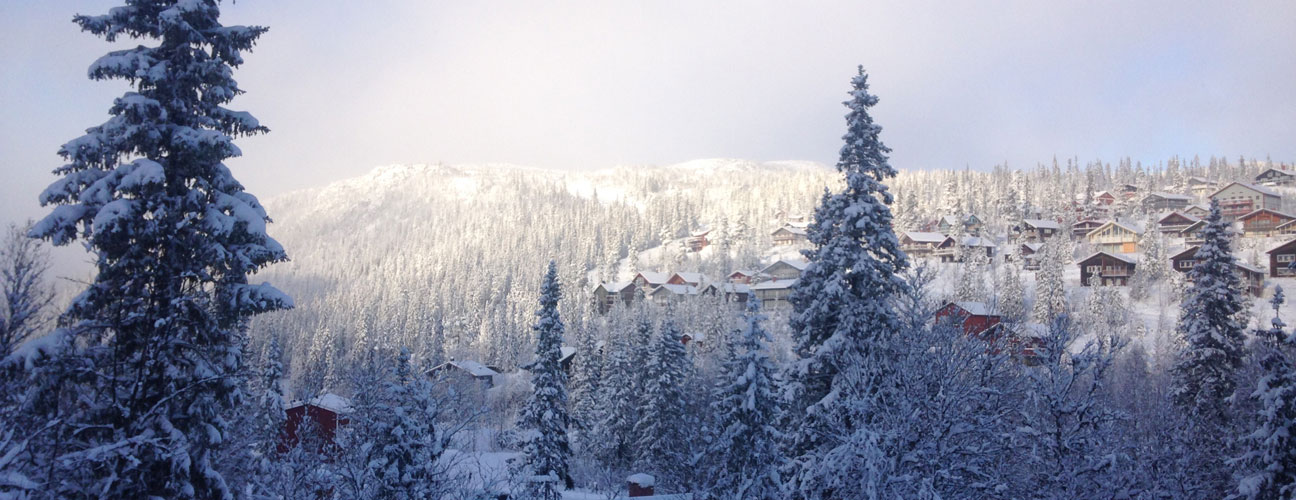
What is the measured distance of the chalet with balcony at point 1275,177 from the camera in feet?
397

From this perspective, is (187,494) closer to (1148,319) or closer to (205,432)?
(205,432)

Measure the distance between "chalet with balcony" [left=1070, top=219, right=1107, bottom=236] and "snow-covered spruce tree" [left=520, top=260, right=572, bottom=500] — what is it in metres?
94.3

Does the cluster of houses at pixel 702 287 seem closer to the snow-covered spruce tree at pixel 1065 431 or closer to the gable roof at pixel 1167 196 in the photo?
the gable roof at pixel 1167 196

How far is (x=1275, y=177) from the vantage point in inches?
4857

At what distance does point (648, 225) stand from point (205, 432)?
154366 millimetres

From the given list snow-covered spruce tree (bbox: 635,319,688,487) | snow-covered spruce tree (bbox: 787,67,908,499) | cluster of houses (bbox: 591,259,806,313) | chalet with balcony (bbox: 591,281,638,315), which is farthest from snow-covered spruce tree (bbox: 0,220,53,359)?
chalet with balcony (bbox: 591,281,638,315)

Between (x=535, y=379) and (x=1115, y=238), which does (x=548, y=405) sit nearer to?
(x=535, y=379)

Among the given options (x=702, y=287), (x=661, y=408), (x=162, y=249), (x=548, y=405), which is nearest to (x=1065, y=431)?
(x=162, y=249)

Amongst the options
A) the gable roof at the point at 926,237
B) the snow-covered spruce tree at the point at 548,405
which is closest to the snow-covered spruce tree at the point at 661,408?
the snow-covered spruce tree at the point at 548,405

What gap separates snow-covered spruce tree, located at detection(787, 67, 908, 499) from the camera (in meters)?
17.1

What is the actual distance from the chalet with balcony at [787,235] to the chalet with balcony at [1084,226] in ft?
151

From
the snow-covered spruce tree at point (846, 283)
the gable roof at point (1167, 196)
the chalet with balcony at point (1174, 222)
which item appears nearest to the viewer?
the snow-covered spruce tree at point (846, 283)

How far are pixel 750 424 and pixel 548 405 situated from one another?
10580 millimetres

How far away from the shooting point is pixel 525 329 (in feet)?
325
